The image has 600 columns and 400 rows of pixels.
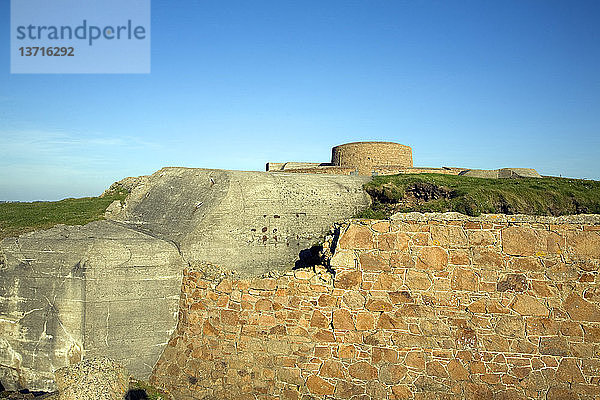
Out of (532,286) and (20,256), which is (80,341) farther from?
(532,286)

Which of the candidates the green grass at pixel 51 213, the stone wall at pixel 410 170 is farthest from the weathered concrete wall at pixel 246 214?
the stone wall at pixel 410 170

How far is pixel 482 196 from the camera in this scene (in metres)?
7.69

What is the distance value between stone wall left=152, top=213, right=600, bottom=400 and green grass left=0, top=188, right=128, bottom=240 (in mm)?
3753

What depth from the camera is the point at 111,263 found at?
6.50 metres

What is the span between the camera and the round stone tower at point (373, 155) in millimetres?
17281

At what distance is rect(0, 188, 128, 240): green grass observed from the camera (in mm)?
8005

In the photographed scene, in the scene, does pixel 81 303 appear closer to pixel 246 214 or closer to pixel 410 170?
pixel 246 214

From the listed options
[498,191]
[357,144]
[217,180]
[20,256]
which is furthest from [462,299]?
[357,144]

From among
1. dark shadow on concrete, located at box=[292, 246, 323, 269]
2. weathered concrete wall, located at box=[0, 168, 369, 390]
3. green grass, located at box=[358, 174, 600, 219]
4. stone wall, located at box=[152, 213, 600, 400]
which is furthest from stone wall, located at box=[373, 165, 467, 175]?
stone wall, located at box=[152, 213, 600, 400]

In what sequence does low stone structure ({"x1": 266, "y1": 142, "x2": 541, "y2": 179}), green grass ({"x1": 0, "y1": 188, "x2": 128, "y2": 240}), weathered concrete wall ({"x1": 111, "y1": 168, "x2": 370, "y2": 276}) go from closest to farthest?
1. weathered concrete wall ({"x1": 111, "y1": 168, "x2": 370, "y2": 276})
2. green grass ({"x1": 0, "y1": 188, "x2": 128, "y2": 240})
3. low stone structure ({"x1": 266, "y1": 142, "x2": 541, "y2": 179})

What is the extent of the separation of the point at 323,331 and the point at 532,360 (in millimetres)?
2624

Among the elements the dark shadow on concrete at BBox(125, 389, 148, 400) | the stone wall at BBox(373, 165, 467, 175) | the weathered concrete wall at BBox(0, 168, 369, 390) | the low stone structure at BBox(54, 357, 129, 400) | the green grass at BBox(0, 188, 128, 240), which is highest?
the stone wall at BBox(373, 165, 467, 175)

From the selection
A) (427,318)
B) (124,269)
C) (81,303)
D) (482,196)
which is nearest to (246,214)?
(124,269)

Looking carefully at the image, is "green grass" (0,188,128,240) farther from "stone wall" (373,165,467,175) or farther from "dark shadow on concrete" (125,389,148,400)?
"stone wall" (373,165,467,175)
